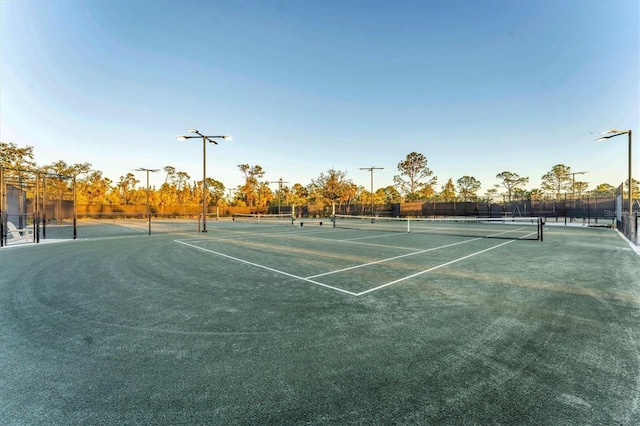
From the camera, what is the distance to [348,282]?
6.64 metres

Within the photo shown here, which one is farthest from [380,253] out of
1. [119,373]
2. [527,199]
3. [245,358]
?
[527,199]

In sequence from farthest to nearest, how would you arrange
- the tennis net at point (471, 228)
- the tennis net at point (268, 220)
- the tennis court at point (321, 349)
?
the tennis net at point (268, 220) → the tennis net at point (471, 228) → the tennis court at point (321, 349)

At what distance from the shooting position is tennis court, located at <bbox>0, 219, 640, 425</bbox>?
2389mm

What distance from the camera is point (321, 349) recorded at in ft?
11.2

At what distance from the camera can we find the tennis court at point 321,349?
7.84ft

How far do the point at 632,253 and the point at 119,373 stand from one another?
1541 centimetres

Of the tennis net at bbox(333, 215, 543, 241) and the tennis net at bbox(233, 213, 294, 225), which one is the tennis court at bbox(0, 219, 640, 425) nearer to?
the tennis net at bbox(333, 215, 543, 241)

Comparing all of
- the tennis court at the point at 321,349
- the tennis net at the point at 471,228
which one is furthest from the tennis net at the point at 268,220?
the tennis court at the point at 321,349

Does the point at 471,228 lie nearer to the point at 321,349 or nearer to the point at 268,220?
the point at 321,349

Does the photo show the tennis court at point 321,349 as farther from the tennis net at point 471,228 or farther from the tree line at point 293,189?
the tree line at point 293,189

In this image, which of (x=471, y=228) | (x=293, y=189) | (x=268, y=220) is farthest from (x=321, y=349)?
(x=293, y=189)

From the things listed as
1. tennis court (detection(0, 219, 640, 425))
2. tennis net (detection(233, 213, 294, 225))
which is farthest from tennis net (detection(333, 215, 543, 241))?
tennis court (detection(0, 219, 640, 425))

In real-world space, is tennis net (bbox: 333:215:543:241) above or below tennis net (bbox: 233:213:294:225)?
below

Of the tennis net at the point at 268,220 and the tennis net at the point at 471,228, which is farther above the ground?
the tennis net at the point at 268,220
